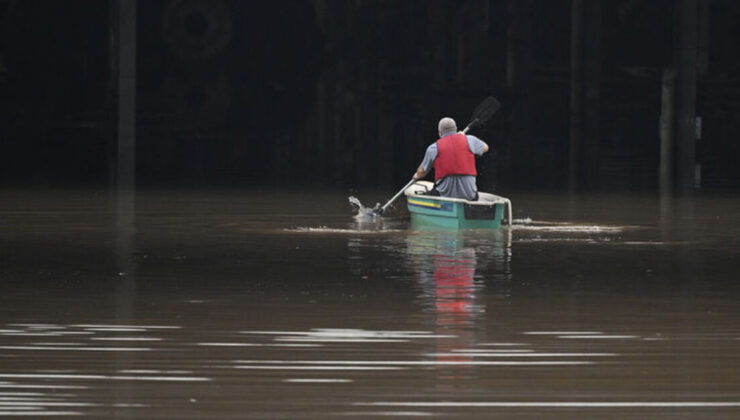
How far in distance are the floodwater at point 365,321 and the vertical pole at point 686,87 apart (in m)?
11.0

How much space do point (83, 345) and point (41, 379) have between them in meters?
1.29

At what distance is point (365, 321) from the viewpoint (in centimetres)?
1272

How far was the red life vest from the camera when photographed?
22.1 meters

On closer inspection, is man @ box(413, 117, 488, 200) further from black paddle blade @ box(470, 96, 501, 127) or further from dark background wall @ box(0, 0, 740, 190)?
dark background wall @ box(0, 0, 740, 190)

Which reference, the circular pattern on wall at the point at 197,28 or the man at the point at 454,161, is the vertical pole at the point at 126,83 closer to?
the man at the point at 454,161

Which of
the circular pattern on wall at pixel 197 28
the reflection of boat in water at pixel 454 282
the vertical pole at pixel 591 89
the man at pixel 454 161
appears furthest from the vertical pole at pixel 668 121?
the circular pattern on wall at pixel 197 28

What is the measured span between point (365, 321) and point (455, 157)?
9.55 meters

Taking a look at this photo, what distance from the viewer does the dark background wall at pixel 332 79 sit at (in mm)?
41031

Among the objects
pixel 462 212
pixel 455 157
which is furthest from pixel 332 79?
pixel 462 212

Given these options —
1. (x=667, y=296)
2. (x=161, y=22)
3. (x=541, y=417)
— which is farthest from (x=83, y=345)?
(x=161, y=22)

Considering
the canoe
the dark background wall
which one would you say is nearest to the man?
the canoe

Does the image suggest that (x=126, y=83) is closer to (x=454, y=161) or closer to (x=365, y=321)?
(x=454, y=161)

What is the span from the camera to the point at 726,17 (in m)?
51.5

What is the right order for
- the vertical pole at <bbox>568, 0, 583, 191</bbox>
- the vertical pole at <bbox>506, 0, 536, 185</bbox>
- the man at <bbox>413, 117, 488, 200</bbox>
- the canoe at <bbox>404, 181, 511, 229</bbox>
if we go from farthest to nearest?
the vertical pole at <bbox>506, 0, 536, 185</bbox> < the vertical pole at <bbox>568, 0, 583, 191</bbox> < the man at <bbox>413, 117, 488, 200</bbox> < the canoe at <bbox>404, 181, 511, 229</bbox>
